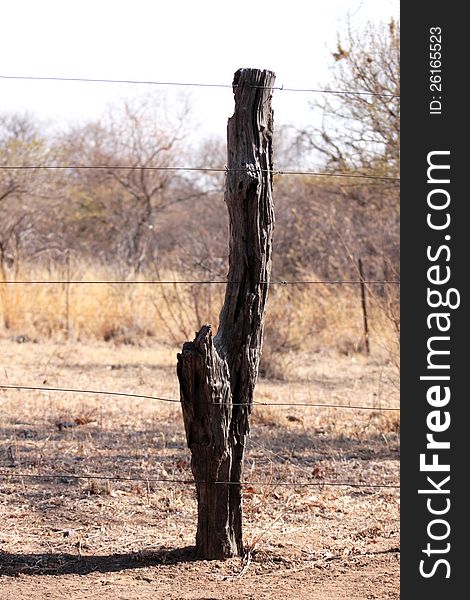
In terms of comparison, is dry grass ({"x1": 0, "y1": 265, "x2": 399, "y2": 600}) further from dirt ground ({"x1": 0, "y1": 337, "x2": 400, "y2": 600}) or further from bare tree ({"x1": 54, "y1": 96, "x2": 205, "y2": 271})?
bare tree ({"x1": 54, "y1": 96, "x2": 205, "y2": 271})

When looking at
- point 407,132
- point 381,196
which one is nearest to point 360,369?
point 381,196

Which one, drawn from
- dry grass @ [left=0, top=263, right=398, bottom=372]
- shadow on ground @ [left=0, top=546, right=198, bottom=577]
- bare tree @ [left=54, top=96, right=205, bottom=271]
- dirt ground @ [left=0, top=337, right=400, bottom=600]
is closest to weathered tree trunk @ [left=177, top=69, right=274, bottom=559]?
shadow on ground @ [left=0, top=546, right=198, bottom=577]

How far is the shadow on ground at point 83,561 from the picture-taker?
427 cm

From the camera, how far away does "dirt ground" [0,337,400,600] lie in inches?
164

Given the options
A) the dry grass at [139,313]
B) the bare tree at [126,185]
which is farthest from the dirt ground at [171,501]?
the bare tree at [126,185]

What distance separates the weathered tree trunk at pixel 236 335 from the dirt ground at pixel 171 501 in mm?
296

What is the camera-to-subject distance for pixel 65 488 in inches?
221

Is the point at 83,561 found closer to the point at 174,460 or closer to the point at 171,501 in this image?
the point at 171,501

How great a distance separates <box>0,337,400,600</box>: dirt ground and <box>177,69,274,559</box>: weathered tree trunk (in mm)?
296

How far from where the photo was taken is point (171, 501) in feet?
17.7

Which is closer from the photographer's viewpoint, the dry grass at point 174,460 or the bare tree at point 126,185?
the dry grass at point 174,460

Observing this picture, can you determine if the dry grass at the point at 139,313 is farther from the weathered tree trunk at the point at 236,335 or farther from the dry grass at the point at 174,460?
the weathered tree trunk at the point at 236,335

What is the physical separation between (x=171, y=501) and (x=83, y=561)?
3.49 ft

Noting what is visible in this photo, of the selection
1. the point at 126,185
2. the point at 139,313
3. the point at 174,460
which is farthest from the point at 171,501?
the point at 126,185
